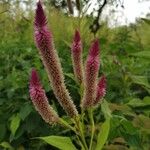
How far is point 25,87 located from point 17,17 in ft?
15.6

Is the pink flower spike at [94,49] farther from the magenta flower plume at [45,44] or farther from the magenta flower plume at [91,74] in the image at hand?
the magenta flower plume at [45,44]

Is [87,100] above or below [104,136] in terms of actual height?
above

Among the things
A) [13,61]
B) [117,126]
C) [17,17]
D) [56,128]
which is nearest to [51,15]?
[17,17]

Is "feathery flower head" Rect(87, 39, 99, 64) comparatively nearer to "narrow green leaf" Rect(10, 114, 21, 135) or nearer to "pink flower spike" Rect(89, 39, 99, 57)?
"pink flower spike" Rect(89, 39, 99, 57)

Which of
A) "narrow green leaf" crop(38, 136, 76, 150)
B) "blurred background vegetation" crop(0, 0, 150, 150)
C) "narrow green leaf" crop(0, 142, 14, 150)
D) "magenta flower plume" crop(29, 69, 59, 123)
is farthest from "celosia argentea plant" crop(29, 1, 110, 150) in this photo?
"narrow green leaf" crop(0, 142, 14, 150)

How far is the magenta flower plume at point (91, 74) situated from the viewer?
1.90 m

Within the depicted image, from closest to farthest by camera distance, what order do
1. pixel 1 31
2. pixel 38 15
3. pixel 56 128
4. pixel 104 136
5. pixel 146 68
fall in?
pixel 38 15
pixel 104 136
pixel 56 128
pixel 146 68
pixel 1 31

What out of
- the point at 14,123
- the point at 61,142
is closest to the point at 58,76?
the point at 61,142

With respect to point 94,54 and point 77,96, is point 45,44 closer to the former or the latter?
point 94,54

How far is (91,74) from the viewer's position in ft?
6.28

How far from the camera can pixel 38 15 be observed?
5.77 ft

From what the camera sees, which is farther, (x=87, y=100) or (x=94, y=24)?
(x=94, y=24)

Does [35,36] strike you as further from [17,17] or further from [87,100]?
[17,17]

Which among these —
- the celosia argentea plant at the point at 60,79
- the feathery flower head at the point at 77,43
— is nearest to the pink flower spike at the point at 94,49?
the celosia argentea plant at the point at 60,79
